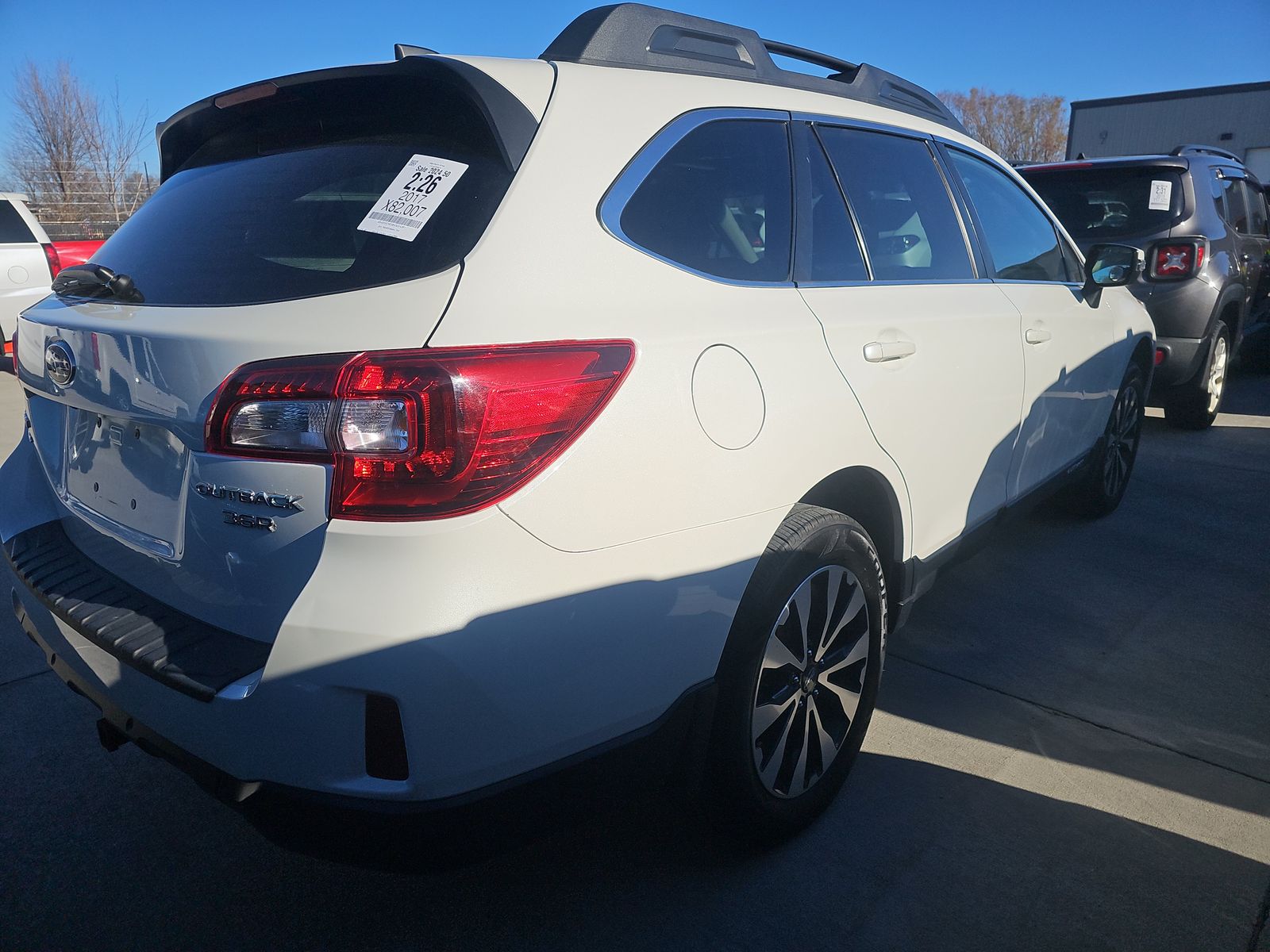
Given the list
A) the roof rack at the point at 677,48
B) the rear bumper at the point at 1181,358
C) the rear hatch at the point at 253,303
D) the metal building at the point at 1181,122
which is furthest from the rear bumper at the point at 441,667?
the metal building at the point at 1181,122

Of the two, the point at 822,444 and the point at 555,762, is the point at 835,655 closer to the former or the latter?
the point at 822,444

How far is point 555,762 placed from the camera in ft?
5.39

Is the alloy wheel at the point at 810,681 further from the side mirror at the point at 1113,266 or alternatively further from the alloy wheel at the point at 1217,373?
the alloy wheel at the point at 1217,373

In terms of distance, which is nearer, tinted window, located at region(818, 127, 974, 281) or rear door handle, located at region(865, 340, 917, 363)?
rear door handle, located at region(865, 340, 917, 363)

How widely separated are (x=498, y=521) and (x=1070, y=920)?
1.57 meters

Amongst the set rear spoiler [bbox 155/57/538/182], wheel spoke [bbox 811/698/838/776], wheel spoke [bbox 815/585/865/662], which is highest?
rear spoiler [bbox 155/57/538/182]

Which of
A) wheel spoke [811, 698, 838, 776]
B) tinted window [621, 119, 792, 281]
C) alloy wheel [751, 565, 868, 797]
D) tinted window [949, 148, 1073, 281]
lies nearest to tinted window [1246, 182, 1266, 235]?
tinted window [949, 148, 1073, 281]

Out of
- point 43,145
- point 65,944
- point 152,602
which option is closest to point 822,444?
point 152,602

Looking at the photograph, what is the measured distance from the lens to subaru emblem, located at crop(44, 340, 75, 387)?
1913 millimetres

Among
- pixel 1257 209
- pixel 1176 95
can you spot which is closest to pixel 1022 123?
pixel 1176 95

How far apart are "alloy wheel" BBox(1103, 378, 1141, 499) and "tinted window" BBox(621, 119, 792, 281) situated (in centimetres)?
292

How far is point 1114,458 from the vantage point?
15.5 feet

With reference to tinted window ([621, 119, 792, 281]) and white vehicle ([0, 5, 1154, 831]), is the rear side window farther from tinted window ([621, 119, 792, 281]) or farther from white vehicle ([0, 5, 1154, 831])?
tinted window ([621, 119, 792, 281])

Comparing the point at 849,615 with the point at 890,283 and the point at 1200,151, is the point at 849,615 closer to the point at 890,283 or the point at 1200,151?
the point at 890,283
